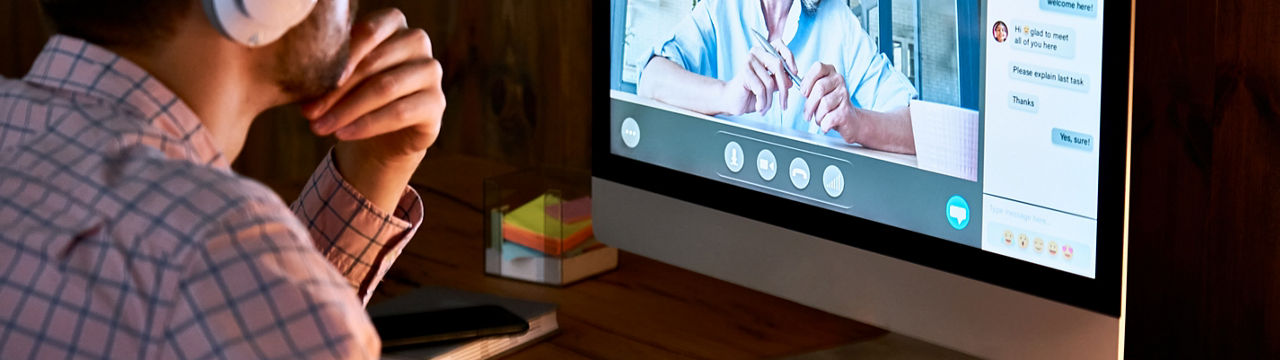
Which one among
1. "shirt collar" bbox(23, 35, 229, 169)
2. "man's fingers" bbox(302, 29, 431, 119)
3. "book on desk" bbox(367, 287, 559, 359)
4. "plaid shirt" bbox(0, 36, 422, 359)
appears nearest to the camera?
"plaid shirt" bbox(0, 36, 422, 359)

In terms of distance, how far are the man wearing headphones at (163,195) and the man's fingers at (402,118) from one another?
0.18 ft

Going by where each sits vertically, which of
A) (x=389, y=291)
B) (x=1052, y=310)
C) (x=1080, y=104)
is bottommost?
(x=389, y=291)

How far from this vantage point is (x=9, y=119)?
751mm

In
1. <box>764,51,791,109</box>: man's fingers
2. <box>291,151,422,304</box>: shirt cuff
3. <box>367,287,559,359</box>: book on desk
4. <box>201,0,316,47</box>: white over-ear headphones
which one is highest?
<box>201,0,316,47</box>: white over-ear headphones

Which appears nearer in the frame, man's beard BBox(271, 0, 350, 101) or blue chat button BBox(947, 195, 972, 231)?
man's beard BBox(271, 0, 350, 101)

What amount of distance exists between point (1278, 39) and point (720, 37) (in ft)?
1.61

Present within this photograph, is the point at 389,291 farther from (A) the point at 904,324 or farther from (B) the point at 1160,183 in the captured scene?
(B) the point at 1160,183

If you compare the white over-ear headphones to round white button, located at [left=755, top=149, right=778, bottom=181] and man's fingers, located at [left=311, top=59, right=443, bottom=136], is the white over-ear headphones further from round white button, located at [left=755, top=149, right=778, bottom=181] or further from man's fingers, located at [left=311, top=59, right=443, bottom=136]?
round white button, located at [left=755, top=149, right=778, bottom=181]

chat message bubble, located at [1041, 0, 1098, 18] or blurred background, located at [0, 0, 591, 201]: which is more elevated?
chat message bubble, located at [1041, 0, 1098, 18]

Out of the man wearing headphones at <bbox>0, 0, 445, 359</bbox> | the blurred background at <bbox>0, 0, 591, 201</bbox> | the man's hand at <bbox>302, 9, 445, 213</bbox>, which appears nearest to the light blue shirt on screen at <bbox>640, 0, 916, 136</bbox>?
the man's hand at <bbox>302, 9, 445, 213</bbox>

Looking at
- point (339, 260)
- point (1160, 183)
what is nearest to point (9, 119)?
point (339, 260)

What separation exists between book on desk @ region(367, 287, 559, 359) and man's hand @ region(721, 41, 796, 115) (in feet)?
0.92

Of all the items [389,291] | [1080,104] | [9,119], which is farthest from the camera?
[389,291]

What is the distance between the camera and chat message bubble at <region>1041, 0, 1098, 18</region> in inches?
40.9
